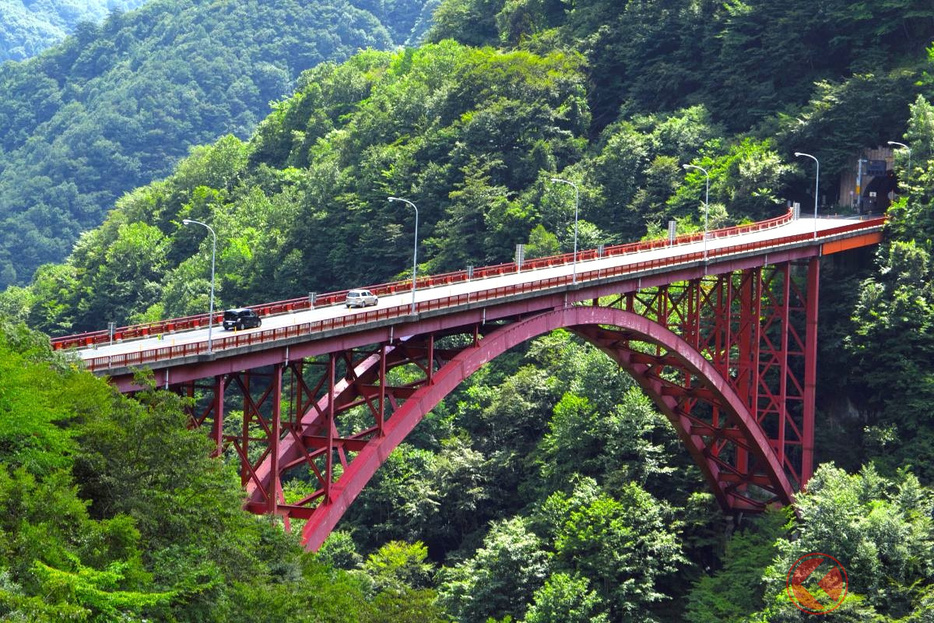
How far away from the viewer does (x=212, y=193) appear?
5901 inches

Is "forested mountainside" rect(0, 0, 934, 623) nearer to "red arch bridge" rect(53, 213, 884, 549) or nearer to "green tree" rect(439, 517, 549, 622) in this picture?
"green tree" rect(439, 517, 549, 622)

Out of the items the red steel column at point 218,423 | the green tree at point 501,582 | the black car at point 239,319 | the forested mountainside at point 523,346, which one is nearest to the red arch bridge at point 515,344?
the red steel column at point 218,423

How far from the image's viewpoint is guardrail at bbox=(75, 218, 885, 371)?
51406 mm

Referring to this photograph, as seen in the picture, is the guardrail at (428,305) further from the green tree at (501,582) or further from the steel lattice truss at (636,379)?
the green tree at (501,582)

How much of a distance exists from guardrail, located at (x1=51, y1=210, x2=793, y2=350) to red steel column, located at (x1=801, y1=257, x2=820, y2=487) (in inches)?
248

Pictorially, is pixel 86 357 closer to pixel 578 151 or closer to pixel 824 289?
pixel 824 289

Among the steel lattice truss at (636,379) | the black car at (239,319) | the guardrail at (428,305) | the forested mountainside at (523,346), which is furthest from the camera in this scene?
the black car at (239,319)

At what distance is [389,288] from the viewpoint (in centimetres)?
7212

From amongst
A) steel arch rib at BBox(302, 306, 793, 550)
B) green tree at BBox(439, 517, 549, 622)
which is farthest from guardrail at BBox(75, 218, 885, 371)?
green tree at BBox(439, 517, 549, 622)

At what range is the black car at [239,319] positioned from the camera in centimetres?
6000

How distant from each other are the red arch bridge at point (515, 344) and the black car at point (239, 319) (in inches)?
26.7

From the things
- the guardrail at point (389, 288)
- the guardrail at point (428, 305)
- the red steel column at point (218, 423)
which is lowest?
the red steel column at point (218, 423)

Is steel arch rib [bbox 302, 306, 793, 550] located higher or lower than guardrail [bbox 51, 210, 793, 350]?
lower

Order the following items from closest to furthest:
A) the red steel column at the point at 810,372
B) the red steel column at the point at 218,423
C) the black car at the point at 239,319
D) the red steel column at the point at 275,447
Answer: the red steel column at the point at 218,423 < the red steel column at the point at 275,447 < the black car at the point at 239,319 < the red steel column at the point at 810,372
